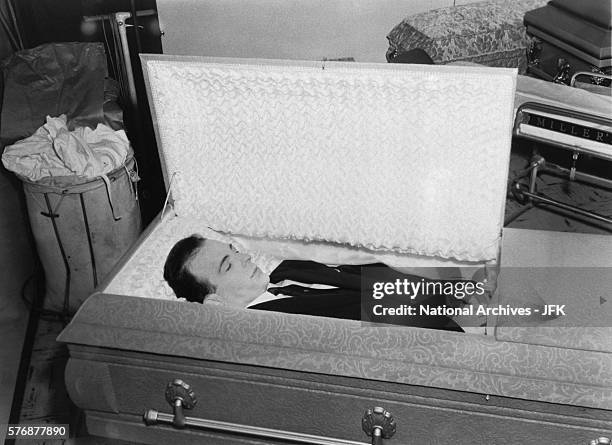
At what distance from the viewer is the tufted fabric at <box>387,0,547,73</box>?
2428mm

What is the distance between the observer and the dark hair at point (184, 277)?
166 cm

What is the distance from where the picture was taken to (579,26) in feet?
6.91

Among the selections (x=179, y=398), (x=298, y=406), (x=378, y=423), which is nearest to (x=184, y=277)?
(x=179, y=398)

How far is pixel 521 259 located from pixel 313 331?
0.63m

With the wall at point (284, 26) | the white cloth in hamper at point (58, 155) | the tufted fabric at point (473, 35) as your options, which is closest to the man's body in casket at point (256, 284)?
the white cloth in hamper at point (58, 155)

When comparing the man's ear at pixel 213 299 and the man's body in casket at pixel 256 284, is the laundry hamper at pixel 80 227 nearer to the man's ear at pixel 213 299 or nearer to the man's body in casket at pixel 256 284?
the man's body in casket at pixel 256 284

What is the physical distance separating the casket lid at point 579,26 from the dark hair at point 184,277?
138 centimetres

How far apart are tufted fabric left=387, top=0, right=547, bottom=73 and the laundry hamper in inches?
47.0

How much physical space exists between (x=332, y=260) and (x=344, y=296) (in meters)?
0.21

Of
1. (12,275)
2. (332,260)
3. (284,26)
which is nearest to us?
(332,260)

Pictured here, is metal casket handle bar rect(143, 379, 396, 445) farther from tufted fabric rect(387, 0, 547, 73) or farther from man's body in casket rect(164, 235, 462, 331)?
tufted fabric rect(387, 0, 547, 73)

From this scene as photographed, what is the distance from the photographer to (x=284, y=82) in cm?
158

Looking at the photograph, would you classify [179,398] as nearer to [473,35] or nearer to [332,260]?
[332,260]

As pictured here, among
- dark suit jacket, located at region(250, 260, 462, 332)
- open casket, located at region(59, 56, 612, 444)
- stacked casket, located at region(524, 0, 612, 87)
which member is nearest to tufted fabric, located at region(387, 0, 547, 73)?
stacked casket, located at region(524, 0, 612, 87)
